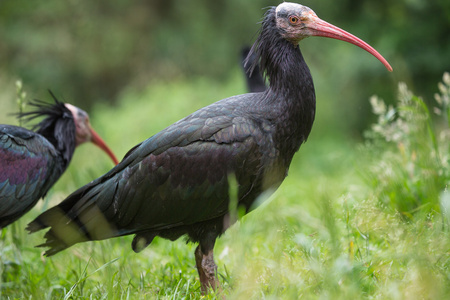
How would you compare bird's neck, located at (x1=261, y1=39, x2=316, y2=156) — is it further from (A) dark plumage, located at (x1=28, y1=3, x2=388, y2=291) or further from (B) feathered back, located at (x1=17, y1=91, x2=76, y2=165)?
(B) feathered back, located at (x1=17, y1=91, x2=76, y2=165)

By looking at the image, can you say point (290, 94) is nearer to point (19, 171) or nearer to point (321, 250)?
point (321, 250)

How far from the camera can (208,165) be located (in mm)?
3133

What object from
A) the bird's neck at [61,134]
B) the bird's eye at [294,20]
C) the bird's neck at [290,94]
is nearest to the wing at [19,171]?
the bird's neck at [61,134]

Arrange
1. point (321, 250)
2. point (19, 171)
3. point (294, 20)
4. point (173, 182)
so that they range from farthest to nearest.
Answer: point (19, 171) → point (294, 20) → point (173, 182) → point (321, 250)

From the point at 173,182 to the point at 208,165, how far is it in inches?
10.3

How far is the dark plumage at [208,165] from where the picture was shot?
10.2 ft

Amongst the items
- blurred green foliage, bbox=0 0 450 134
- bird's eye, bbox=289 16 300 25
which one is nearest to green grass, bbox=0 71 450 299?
bird's eye, bbox=289 16 300 25

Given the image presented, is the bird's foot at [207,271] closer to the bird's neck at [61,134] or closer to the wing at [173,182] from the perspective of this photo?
the wing at [173,182]

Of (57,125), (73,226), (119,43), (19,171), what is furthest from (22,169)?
(119,43)

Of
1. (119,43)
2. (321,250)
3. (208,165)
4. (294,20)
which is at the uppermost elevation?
(294,20)

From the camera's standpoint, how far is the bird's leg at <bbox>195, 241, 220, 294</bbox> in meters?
3.23

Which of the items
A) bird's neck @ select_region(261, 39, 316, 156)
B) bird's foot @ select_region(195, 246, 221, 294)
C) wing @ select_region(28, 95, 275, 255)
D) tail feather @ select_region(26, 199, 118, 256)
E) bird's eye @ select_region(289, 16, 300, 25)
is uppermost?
bird's eye @ select_region(289, 16, 300, 25)

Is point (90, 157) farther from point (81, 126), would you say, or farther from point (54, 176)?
point (54, 176)

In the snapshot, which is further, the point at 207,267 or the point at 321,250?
the point at 207,267
